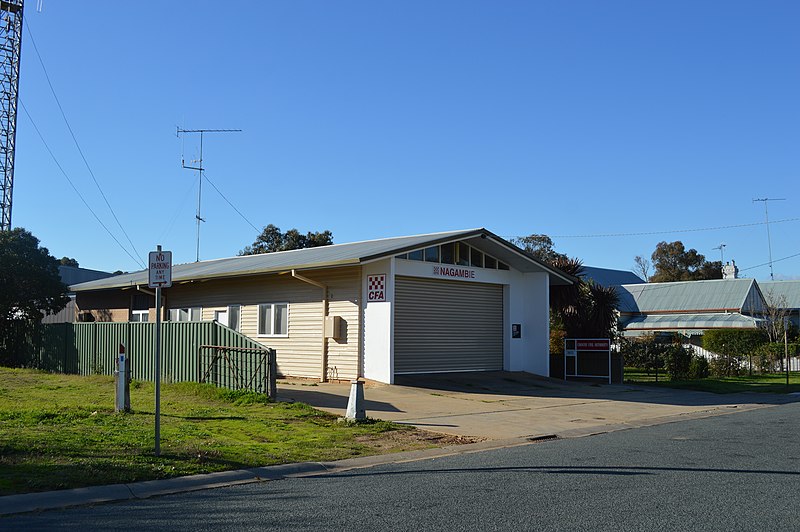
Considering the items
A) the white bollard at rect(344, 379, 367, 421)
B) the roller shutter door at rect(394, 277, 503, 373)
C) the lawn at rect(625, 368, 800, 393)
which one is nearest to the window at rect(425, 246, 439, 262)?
the roller shutter door at rect(394, 277, 503, 373)

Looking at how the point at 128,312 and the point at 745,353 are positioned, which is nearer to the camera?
the point at 128,312

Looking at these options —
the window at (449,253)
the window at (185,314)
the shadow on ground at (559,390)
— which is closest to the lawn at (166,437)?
the shadow on ground at (559,390)

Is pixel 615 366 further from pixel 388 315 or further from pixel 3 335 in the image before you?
pixel 3 335

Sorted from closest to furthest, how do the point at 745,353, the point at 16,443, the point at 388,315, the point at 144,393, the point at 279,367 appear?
the point at 16,443 < the point at 144,393 < the point at 388,315 < the point at 279,367 < the point at 745,353

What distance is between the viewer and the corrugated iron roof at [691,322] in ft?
166

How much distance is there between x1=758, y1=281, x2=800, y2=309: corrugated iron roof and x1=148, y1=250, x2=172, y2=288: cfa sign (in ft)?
188

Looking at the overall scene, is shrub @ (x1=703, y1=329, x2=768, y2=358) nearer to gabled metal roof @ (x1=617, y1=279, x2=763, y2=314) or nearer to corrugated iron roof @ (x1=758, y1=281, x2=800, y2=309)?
gabled metal roof @ (x1=617, y1=279, x2=763, y2=314)

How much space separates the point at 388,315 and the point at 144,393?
652 cm

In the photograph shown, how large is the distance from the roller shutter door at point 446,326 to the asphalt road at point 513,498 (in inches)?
450

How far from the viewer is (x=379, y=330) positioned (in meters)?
21.0

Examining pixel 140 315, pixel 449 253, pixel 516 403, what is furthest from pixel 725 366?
pixel 140 315

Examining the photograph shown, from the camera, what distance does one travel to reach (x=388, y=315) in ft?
A: 68.0

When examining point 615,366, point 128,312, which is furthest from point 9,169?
point 615,366

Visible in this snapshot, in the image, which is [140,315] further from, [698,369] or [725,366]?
[725,366]
